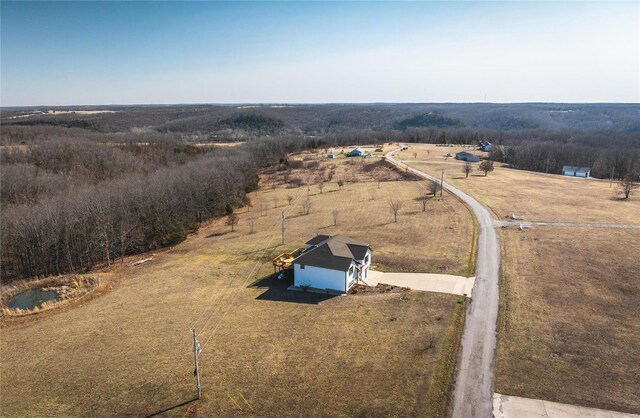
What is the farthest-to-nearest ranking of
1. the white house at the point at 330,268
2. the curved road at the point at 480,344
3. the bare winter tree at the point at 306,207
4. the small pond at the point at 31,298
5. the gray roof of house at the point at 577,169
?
the gray roof of house at the point at 577,169 < the bare winter tree at the point at 306,207 < the small pond at the point at 31,298 < the white house at the point at 330,268 < the curved road at the point at 480,344

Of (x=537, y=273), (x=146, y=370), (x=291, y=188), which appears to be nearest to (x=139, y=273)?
(x=146, y=370)

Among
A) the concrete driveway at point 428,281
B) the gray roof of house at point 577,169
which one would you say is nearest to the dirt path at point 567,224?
the concrete driveway at point 428,281

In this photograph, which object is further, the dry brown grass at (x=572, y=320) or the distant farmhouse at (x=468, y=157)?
the distant farmhouse at (x=468, y=157)

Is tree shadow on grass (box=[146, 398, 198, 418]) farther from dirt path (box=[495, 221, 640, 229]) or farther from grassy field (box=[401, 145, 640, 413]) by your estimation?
dirt path (box=[495, 221, 640, 229])

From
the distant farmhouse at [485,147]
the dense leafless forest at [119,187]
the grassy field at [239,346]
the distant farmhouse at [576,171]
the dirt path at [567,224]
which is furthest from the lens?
the distant farmhouse at [485,147]

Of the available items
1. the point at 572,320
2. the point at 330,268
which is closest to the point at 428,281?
the point at 330,268

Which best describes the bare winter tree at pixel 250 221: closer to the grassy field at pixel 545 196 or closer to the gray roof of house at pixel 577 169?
the grassy field at pixel 545 196

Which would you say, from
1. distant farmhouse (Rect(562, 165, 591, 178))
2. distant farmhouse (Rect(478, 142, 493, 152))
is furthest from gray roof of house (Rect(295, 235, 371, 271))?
distant farmhouse (Rect(478, 142, 493, 152))
